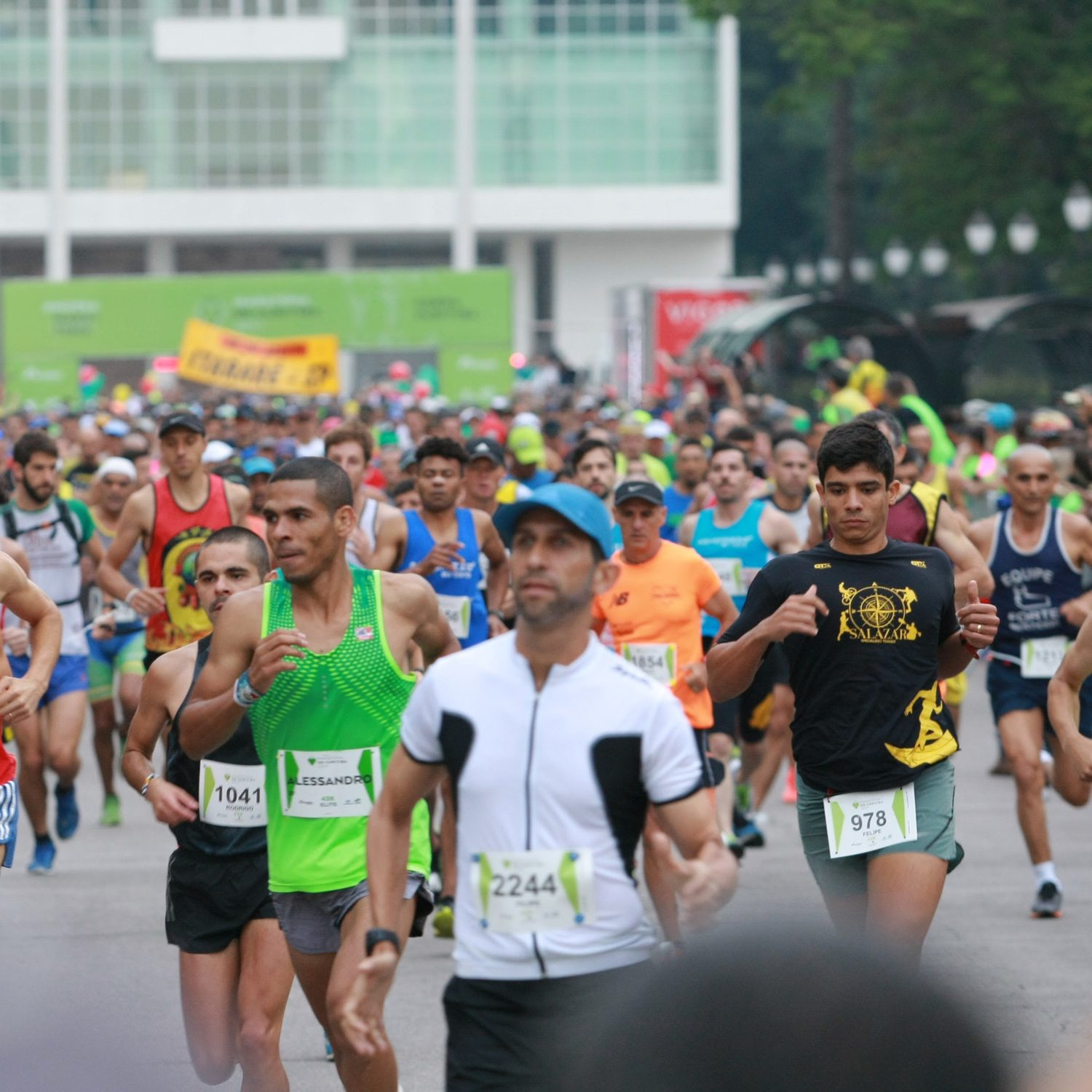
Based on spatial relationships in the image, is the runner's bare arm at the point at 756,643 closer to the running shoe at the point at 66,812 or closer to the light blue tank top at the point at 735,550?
the light blue tank top at the point at 735,550

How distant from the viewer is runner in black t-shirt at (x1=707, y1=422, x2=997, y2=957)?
6.21m

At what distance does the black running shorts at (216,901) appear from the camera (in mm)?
6062

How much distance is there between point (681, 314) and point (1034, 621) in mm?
33655

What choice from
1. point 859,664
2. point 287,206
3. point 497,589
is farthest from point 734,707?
point 287,206

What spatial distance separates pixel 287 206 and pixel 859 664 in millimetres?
72905

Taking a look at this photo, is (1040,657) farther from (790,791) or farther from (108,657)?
(108,657)

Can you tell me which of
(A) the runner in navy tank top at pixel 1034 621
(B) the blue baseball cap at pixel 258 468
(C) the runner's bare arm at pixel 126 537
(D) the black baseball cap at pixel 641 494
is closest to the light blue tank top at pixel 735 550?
(A) the runner in navy tank top at pixel 1034 621

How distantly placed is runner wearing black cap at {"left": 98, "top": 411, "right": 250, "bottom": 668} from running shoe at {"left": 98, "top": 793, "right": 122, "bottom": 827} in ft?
6.87

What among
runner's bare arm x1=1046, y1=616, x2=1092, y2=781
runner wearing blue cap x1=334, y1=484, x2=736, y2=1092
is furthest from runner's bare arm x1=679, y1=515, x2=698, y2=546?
runner wearing blue cap x1=334, y1=484, x2=736, y2=1092

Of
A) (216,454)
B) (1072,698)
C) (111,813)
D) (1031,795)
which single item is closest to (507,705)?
(1072,698)

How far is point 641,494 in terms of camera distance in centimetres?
915

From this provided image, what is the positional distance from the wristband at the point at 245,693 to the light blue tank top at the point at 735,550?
5.63 metres

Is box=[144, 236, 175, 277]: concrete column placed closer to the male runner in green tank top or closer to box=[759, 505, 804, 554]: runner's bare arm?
box=[759, 505, 804, 554]: runner's bare arm

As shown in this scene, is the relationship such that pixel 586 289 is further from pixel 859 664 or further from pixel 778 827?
pixel 859 664
